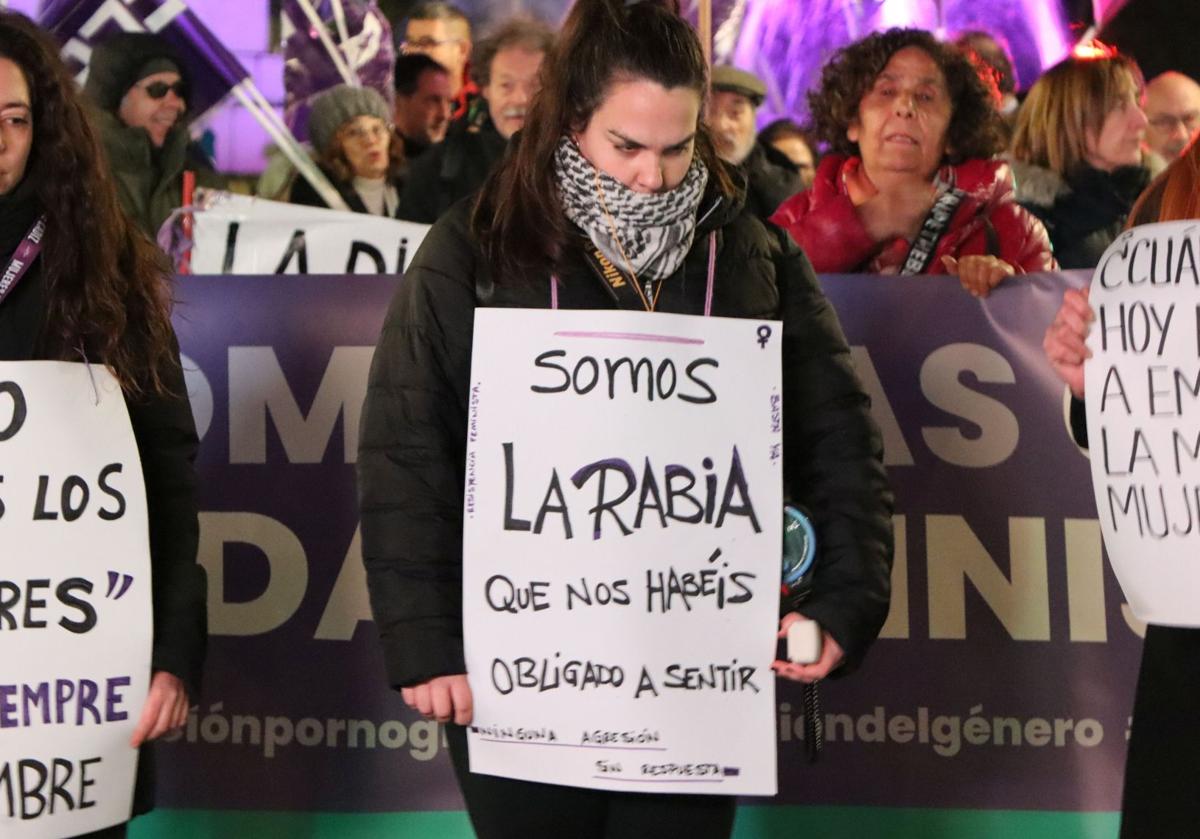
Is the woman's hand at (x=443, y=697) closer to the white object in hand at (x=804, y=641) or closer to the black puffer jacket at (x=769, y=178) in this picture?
the white object in hand at (x=804, y=641)

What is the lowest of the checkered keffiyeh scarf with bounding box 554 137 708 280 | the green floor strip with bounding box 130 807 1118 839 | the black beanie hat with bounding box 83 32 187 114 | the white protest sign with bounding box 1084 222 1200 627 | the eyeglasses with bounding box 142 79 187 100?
the green floor strip with bounding box 130 807 1118 839

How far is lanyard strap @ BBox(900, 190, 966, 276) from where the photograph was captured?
3.34 m

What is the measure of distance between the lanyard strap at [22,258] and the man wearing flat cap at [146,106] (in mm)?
1840

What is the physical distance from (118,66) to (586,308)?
2.39 meters

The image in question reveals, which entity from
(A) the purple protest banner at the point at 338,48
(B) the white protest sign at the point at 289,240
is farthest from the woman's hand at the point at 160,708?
(A) the purple protest banner at the point at 338,48

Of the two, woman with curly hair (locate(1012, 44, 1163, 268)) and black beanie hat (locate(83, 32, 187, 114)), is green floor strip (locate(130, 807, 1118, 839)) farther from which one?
black beanie hat (locate(83, 32, 187, 114))

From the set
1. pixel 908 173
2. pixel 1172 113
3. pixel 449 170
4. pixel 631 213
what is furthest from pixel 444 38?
pixel 631 213

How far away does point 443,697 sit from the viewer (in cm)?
211

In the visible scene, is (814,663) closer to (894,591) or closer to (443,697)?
(443,697)

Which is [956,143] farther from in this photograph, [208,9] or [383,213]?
[208,9]

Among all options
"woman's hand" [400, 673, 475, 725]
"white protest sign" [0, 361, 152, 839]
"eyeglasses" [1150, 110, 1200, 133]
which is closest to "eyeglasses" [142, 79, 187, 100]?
"white protest sign" [0, 361, 152, 839]

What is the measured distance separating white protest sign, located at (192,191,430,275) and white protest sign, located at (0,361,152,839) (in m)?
1.41

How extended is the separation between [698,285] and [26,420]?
0.95 metres

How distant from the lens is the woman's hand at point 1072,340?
2324 millimetres
